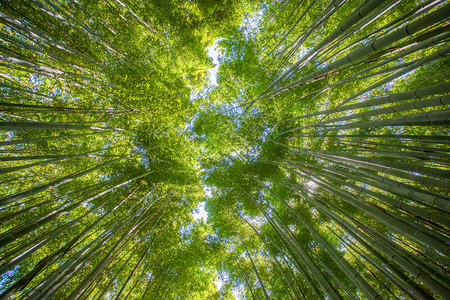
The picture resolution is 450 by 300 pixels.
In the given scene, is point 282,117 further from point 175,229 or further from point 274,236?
point 175,229

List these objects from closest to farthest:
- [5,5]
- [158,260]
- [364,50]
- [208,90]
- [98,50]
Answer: [364,50] → [5,5] → [98,50] → [158,260] → [208,90]

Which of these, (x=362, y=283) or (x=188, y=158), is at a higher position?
(x=188, y=158)

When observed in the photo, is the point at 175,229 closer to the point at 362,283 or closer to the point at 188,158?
the point at 188,158

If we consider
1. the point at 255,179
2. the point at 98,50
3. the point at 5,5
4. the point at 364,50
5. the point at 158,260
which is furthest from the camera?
the point at 255,179

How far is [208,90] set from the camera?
662 centimetres

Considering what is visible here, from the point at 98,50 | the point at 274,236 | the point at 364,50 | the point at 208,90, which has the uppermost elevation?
the point at 98,50

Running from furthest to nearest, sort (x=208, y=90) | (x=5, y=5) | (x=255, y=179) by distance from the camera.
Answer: (x=208, y=90) → (x=255, y=179) → (x=5, y=5)

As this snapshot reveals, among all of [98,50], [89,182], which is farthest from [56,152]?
[98,50]

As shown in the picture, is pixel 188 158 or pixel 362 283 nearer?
pixel 362 283

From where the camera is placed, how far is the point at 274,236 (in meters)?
5.88

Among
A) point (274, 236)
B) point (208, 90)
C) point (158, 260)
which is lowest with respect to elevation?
point (274, 236)

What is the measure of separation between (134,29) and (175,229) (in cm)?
581

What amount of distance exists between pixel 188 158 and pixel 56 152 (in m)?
3.43

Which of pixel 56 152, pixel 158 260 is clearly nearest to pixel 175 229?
pixel 158 260
